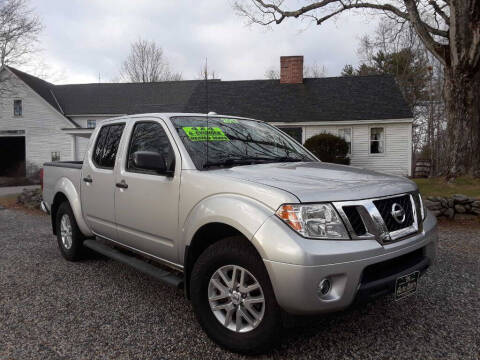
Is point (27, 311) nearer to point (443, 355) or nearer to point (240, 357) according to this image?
point (240, 357)

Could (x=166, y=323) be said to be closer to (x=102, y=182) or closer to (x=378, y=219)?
(x=102, y=182)

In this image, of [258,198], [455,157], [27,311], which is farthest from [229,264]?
[455,157]

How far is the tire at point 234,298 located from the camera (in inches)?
92.4

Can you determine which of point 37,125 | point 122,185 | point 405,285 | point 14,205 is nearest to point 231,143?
point 122,185

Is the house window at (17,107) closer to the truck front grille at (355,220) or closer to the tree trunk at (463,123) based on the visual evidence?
the tree trunk at (463,123)

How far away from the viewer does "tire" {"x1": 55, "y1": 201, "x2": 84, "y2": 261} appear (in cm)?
467

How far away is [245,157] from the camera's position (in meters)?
3.32

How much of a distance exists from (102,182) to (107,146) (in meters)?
0.47

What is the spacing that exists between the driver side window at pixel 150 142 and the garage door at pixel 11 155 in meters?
28.0

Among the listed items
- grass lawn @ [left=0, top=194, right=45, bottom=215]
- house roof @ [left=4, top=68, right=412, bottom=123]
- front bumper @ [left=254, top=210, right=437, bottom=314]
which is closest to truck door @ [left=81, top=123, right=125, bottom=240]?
front bumper @ [left=254, top=210, right=437, bottom=314]

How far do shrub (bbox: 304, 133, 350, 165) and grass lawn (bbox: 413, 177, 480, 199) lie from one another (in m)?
7.04

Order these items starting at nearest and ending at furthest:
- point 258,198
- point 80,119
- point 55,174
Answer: point 258,198 → point 55,174 → point 80,119

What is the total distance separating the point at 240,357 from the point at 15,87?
104 feet

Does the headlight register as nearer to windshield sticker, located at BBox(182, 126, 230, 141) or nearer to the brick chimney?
windshield sticker, located at BBox(182, 126, 230, 141)
